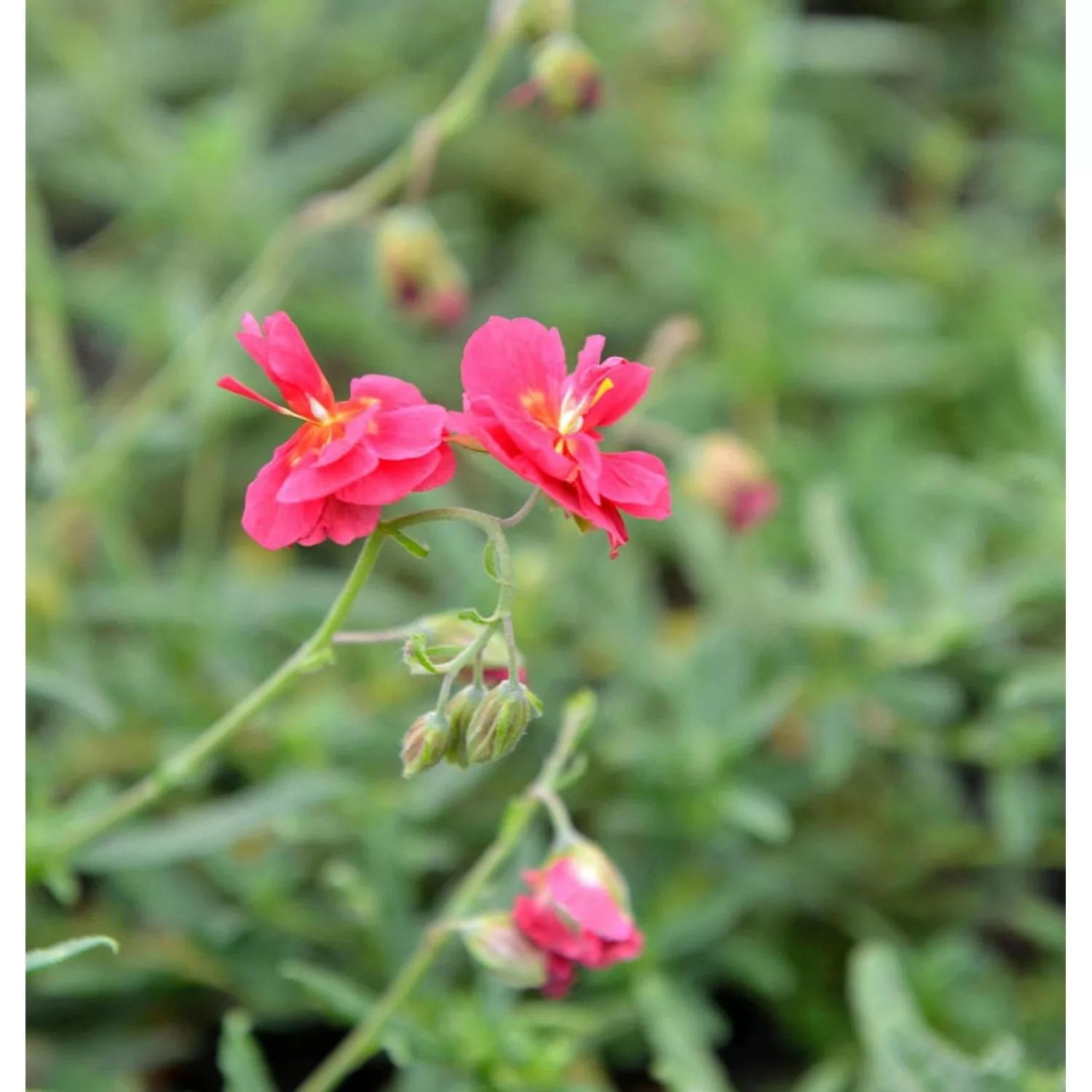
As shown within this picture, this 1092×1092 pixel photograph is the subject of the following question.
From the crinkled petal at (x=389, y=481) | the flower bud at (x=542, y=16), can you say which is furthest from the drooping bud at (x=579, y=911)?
the flower bud at (x=542, y=16)

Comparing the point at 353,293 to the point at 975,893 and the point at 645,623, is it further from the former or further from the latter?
the point at 975,893

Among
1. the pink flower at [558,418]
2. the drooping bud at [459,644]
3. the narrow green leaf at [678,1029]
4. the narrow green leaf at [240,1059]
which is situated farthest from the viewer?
the narrow green leaf at [678,1029]

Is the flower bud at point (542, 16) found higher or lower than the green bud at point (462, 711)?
higher

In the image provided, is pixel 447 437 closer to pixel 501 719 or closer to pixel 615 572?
pixel 501 719

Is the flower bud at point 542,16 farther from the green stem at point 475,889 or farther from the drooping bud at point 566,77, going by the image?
the green stem at point 475,889
